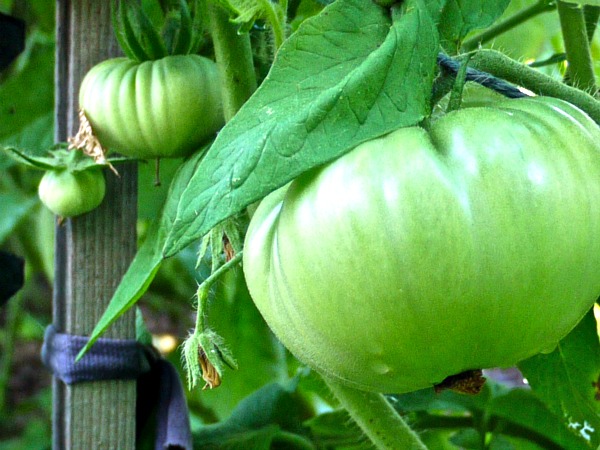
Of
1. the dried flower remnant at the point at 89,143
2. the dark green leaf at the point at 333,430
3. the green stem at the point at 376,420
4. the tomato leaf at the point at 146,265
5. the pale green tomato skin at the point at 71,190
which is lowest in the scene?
the dark green leaf at the point at 333,430

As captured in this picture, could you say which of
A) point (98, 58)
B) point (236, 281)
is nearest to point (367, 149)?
point (98, 58)

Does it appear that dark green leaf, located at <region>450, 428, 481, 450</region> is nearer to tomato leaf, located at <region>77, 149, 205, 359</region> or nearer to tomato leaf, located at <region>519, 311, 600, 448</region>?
tomato leaf, located at <region>519, 311, 600, 448</region>

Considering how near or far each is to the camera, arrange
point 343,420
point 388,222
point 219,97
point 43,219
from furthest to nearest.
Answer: point 43,219 < point 343,420 < point 219,97 < point 388,222

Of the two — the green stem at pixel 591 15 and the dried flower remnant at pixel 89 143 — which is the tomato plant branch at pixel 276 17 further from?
the green stem at pixel 591 15

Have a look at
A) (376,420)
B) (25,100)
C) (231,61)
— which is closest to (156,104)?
(231,61)

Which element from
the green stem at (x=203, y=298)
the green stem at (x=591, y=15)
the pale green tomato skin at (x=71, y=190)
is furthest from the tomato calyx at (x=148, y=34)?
the green stem at (x=591, y=15)

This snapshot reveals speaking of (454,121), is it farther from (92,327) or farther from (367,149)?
(92,327)

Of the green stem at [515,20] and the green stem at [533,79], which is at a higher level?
the green stem at [533,79]
